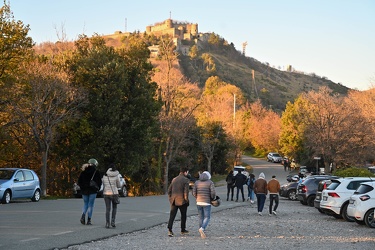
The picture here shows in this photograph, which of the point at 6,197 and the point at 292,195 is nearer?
the point at 6,197

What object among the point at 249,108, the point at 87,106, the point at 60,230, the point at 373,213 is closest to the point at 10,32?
the point at 87,106

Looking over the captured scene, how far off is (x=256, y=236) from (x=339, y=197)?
694 centimetres

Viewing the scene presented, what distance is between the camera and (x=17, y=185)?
2534cm

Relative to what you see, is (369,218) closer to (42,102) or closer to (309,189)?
(309,189)

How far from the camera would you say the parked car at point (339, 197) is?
2167 cm

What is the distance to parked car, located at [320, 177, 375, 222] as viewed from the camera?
21672mm

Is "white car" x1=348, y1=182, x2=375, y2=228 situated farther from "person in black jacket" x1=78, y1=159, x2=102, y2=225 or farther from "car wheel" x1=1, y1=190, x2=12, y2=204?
"car wheel" x1=1, y1=190, x2=12, y2=204

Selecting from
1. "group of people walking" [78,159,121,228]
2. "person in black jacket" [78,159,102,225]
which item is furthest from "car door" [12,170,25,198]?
"group of people walking" [78,159,121,228]

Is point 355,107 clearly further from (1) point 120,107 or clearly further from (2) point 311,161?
(1) point 120,107

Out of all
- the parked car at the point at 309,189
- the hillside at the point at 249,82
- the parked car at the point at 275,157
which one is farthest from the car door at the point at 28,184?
the hillside at the point at 249,82

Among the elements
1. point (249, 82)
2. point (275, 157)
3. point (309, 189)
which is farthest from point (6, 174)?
point (249, 82)

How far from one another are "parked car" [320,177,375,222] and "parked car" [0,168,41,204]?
1322 cm

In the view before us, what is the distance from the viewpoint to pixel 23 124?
37531 mm

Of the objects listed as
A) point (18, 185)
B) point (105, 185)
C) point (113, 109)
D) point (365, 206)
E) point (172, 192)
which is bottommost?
point (365, 206)
